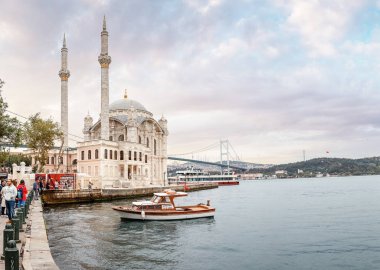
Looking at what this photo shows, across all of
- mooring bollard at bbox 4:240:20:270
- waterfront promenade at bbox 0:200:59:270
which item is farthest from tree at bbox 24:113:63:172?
mooring bollard at bbox 4:240:20:270

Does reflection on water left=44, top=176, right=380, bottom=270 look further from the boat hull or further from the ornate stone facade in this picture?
the ornate stone facade

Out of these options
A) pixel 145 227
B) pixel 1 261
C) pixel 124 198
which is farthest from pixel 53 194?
pixel 1 261

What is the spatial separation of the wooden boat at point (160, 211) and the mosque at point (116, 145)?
27.3m

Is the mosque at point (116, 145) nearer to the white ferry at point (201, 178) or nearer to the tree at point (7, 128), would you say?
the tree at point (7, 128)

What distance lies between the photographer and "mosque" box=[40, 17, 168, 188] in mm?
61781

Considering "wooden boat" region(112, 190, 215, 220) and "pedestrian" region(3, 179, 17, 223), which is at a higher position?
"pedestrian" region(3, 179, 17, 223)

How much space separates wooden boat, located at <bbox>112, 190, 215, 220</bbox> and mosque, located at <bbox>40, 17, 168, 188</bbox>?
2729 centimetres

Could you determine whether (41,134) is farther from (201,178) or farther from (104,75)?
(201,178)

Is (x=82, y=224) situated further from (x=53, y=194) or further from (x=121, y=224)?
(x=53, y=194)

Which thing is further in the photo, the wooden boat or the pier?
the pier

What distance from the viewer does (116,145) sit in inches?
2579

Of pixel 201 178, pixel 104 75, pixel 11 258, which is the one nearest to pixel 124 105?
pixel 104 75

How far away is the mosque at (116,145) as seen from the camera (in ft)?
203

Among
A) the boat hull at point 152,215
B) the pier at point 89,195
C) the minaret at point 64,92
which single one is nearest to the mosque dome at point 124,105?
the minaret at point 64,92
